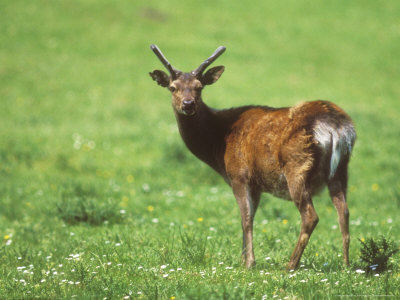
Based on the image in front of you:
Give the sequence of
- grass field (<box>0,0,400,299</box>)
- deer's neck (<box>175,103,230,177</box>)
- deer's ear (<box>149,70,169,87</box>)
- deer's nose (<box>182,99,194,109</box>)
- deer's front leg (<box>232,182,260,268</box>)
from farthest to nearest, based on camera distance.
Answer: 1. deer's ear (<box>149,70,169,87</box>)
2. deer's neck (<box>175,103,230,177</box>)
3. deer's nose (<box>182,99,194,109</box>)
4. deer's front leg (<box>232,182,260,268</box>)
5. grass field (<box>0,0,400,299</box>)

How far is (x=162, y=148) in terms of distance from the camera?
45.0ft

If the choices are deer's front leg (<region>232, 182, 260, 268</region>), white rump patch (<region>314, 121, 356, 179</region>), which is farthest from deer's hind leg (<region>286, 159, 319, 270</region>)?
deer's front leg (<region>232, 182, 260, 268</region>)

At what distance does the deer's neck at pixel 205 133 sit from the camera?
7044 mm

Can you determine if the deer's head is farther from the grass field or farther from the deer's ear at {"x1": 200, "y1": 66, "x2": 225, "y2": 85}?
the grass field

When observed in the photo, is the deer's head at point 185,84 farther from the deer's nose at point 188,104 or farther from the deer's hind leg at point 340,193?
the deer's hind leg at point 340,193

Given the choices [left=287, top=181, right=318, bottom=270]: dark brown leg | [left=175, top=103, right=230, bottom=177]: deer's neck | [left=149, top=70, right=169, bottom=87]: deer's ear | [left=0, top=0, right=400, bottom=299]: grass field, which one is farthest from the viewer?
[left=149, top=70, right=169, bottom=87]: deer's ear

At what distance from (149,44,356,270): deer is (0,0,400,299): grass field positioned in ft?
2.16

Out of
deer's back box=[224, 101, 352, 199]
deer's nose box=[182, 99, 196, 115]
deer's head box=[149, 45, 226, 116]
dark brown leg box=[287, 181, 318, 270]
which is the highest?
deer's head box=[149, 45, 226, 116]

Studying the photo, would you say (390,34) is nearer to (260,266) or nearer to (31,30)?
(31,30)

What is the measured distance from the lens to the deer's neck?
277 inches

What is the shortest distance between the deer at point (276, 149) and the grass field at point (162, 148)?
66cm

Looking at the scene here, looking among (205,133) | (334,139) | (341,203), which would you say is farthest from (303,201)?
(205,133)

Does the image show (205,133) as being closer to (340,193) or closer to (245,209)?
(245,209)

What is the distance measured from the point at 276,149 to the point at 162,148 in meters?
7.86
